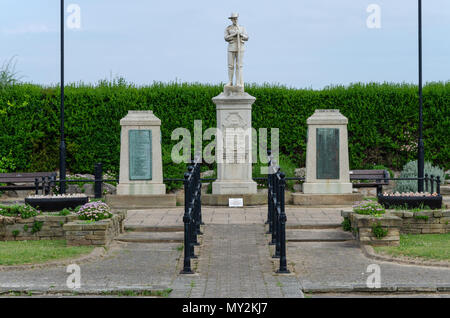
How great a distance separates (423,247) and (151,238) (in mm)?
4337

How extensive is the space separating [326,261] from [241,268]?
4.30 feet

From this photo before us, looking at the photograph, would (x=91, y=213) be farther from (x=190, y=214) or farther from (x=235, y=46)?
(x=235, y=46)

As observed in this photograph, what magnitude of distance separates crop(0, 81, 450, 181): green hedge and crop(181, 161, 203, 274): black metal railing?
8.38 meters

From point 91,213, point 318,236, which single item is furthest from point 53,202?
point 318,236

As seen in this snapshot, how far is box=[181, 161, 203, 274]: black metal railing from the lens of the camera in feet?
29.5

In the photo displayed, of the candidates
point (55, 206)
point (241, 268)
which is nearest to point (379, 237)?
point (241, 268)

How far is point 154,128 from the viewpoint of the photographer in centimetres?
1692

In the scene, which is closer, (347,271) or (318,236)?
(347,271)

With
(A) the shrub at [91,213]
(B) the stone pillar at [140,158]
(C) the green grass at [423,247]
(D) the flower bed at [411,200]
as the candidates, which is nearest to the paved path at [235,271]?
(A) the shrub at [91,213]

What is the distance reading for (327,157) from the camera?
16844mm

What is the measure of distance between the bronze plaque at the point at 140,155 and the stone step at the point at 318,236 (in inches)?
219

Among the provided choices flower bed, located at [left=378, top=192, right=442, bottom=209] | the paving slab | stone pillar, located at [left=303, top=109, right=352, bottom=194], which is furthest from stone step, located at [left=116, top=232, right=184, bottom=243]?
stone pillar, located at [left=303, top=109, right=352, bottom=194]

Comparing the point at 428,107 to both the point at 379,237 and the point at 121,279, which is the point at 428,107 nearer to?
the point at 379,237

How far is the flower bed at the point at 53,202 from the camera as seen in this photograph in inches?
488
